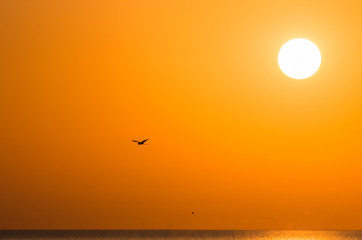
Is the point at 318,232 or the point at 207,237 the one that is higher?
the point at 318,232

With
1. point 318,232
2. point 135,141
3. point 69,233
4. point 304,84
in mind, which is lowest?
point 69,233

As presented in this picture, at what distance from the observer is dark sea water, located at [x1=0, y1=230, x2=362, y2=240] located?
344 inches

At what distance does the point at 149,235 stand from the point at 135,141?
2288 mm

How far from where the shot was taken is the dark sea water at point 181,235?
873 cm

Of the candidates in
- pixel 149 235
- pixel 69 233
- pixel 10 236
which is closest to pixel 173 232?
pixel 149 235

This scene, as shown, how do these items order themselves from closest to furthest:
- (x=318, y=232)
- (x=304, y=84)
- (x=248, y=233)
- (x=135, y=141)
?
(x=304, y=84) → (x=135, y=141) → (x=318, y=232) → (x=248, y=233)

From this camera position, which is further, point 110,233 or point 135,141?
point 110,233

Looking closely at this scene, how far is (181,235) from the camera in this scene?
9.23m

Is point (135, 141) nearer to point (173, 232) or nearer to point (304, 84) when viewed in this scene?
point (173, 232)

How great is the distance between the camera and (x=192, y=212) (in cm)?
830

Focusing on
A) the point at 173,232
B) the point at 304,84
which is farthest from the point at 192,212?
the point at 304,84

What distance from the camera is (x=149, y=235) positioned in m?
9.41

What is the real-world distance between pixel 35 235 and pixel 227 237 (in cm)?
335

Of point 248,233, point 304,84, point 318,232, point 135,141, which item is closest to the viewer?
point 304,84
